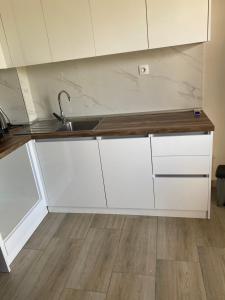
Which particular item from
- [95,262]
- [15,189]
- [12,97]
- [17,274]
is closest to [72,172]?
[15,189]

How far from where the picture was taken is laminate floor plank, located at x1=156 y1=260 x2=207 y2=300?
1.55 meters

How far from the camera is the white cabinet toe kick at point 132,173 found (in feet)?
6.51

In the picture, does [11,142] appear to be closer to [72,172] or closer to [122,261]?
[72,172]

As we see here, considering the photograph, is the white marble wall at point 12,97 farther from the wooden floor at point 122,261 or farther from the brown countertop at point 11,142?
the wooden floor at point 122,261

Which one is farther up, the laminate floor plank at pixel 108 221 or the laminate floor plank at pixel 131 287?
the laminate floor plank at pixel 108 221

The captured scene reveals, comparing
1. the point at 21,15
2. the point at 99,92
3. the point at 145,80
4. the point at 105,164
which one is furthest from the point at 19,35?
the point at 105,164

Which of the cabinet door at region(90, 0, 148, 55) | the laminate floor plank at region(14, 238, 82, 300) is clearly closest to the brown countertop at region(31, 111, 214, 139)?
the cabinet door at region(90, 0, 148, 55)

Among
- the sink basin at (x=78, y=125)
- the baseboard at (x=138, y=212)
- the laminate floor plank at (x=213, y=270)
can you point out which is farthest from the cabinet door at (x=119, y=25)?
the laminate floor plank at (x=213, y=270)

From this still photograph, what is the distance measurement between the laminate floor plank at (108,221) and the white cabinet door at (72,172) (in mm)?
130

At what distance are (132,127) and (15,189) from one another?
115cm

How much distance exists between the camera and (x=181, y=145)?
6.39 feet

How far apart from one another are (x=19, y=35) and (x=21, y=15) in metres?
0.16

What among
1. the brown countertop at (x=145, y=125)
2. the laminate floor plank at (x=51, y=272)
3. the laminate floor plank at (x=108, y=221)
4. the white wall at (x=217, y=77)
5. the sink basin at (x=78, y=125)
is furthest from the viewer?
the sink basin at (x=78, y=125)

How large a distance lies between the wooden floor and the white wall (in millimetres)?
718
